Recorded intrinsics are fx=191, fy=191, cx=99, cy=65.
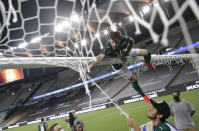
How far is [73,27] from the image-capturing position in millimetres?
8914

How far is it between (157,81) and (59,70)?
12.7 metres

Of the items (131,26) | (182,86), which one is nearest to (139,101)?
(182,86)

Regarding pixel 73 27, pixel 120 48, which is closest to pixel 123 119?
pixel 73 27

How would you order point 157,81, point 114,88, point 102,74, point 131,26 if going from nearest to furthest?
point 157,81
point 131,26
point 114,88
point 102,74

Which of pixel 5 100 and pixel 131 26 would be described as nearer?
pixel 131 26

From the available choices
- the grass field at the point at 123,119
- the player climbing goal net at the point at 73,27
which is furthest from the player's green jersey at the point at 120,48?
the grass field at the point at 123,119

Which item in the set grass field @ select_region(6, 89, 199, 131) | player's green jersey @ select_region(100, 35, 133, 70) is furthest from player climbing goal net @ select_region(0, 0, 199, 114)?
grass field @ select_region(6, 89, 199, 131)

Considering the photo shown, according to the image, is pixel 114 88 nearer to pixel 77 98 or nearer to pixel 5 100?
pixel 77 98

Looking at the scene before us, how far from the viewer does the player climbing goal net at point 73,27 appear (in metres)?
1.26

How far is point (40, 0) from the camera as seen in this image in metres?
11.1

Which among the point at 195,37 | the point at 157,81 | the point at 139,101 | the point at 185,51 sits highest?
the point at 195,37

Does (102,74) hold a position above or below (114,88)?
above

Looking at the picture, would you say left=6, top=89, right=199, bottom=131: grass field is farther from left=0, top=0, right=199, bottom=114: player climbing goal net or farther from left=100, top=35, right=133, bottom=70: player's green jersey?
left=100, top=35, right=133, bottom=70: player's green jersey

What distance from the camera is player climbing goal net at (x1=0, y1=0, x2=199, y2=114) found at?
4.14ft
